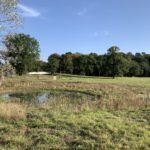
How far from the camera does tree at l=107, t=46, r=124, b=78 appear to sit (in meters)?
81.6

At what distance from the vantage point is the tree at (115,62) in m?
81.6

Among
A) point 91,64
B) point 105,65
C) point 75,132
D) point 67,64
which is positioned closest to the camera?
point 75,132

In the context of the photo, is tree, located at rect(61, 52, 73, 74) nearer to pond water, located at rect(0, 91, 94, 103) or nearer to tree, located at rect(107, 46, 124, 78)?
tree, located at rect(107, 46, 124, 78)

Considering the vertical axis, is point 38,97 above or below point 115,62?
below

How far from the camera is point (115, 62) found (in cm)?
8188

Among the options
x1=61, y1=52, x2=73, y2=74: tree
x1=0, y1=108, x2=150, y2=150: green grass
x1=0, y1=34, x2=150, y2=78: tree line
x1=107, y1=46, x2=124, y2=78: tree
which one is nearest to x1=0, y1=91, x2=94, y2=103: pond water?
x1=0, y1=108, x2=150, y2=150: green grass

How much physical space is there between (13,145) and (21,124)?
2.45m

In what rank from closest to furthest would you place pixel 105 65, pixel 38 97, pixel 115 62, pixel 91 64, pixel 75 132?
pixel 75 132 < pixel 38 97 < pixel 115 62 < pixel 105 65 < pixel 91 64

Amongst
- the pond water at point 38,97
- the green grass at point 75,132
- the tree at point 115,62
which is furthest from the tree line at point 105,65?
the green grass at point 75,132

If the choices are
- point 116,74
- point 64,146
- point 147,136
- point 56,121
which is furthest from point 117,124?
point 116,74

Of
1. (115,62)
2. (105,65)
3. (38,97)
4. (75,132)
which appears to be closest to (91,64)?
(105,65)

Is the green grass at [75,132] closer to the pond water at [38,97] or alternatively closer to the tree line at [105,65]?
the pond water at [38,97]

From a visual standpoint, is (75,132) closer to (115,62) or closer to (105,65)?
(115,62)

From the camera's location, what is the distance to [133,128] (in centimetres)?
1073
